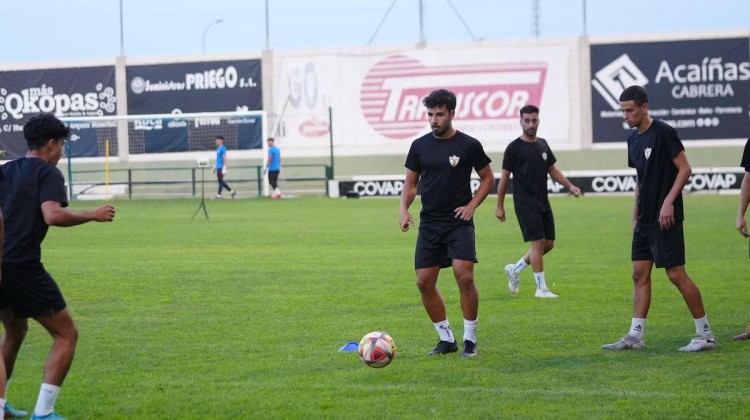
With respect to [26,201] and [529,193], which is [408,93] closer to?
[529,193]

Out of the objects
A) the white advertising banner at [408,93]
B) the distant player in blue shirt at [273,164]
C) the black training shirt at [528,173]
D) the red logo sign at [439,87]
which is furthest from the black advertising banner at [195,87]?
the black training shirt at [528,173]

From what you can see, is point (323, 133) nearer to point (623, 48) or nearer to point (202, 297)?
point (623, 48)

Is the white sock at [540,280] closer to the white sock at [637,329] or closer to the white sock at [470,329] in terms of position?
the white sock at [637,329]

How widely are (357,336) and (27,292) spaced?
4.01 m

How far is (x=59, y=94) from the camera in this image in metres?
48.4

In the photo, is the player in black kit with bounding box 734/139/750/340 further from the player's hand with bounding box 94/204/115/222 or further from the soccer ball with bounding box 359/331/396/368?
the player's hand with bounding box 94/204/115/222

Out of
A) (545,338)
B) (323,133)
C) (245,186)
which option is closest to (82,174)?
(245,186)

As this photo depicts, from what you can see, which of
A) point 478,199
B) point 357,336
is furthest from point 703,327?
point 357,336

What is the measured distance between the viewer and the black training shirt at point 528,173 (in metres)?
13.2

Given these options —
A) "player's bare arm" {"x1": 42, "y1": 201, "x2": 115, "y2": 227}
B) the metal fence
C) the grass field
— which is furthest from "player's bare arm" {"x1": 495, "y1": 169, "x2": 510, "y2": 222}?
the metal fence

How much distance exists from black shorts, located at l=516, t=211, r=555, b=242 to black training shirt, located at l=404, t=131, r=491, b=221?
4.22 metres

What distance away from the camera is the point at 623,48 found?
147 feet

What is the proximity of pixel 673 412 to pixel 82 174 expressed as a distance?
38.4 meters

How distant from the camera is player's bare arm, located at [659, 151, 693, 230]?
29.0ft
